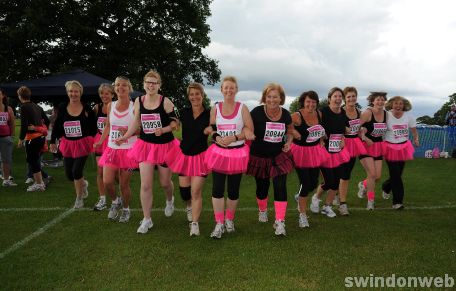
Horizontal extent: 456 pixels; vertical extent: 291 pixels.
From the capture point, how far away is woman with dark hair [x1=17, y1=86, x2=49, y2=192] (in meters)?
7.64

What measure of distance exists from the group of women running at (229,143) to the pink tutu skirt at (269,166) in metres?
0.01

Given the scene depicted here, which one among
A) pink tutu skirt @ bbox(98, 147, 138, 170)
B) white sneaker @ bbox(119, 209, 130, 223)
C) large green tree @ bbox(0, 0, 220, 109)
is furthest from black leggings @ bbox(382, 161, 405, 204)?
large green tree @ bbox(0, 0, 220, 109)

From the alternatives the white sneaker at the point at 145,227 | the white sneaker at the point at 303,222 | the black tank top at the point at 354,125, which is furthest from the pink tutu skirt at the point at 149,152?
the black tank top at the point at 354,125

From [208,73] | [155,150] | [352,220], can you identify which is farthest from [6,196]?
[208,73]

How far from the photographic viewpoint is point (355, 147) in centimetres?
606

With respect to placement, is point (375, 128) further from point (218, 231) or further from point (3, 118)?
point (3, 118)

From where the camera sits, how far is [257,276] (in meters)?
3.60

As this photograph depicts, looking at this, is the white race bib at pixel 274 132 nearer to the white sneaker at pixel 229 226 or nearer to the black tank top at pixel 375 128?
the white sneaker at pixel 229 226

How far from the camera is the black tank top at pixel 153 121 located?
188 inches

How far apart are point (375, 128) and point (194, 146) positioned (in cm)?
315

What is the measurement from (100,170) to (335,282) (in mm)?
4070

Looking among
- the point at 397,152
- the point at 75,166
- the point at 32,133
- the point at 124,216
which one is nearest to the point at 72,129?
the point at 75,166

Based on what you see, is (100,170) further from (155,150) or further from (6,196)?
(6,196)

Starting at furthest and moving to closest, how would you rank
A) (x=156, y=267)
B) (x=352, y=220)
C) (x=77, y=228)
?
(x=352, y=220) < (x=77, y=228) < (x=156, y=267)
